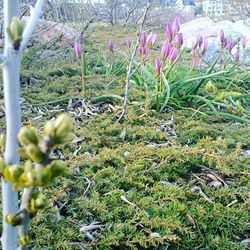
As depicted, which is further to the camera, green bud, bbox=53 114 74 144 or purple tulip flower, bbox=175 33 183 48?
purple tulip flower, bbox=175 33 183 48

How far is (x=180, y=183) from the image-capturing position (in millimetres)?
1353

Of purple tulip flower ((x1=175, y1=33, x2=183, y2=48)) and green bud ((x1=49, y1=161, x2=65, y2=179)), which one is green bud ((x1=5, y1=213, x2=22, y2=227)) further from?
purple tulip flower ((x1=175, y1=33, x2=183, y2=48))

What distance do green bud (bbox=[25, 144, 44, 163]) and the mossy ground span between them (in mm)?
620

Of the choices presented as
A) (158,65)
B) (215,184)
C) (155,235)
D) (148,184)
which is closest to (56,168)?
(155,235)

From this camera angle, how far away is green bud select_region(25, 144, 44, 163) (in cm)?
40

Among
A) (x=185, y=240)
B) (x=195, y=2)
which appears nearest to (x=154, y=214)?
(x=185, y=240)

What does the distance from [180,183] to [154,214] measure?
0.26m

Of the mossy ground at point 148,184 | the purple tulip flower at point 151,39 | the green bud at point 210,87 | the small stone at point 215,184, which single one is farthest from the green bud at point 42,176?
the purple tulip flower at point 151,39

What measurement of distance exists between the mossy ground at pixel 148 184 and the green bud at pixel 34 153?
0.62 m

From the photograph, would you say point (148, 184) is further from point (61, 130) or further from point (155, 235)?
point (61, 130)

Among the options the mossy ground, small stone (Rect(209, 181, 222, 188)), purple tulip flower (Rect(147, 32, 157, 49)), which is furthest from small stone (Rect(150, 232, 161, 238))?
purple tulip flower (Rect(147, 32, 157, 49))

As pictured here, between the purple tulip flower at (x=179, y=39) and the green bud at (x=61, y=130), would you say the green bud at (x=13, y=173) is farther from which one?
the purple tulip flower at (x=179, y=39)

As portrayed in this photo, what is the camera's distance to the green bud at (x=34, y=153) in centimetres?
40

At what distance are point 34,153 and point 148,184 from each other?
95 centimetres
